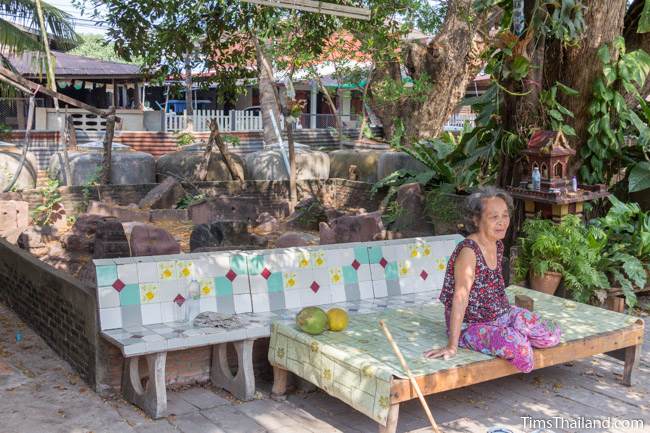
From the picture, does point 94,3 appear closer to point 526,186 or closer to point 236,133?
point 526,186

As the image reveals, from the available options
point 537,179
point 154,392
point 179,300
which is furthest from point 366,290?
point 537,179

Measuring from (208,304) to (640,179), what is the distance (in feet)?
17.2

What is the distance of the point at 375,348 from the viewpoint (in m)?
4.49

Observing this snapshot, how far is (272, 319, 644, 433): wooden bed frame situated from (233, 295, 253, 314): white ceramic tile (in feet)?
1.88

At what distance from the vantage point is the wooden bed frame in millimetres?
3967

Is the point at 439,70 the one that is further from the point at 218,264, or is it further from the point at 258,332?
the point at 258,332

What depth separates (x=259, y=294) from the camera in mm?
5504

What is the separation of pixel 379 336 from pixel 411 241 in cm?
175

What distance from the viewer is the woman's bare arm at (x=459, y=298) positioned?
4418 mm

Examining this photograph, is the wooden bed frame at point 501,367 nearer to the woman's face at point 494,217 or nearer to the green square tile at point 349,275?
the woman's face at point 494,217

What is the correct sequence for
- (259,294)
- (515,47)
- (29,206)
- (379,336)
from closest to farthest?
(379,336) < (259,294) < (515,47) < (29,206)

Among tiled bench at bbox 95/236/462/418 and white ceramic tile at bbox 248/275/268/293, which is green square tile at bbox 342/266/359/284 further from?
white ceramic tile at bbox 248/275/268/293

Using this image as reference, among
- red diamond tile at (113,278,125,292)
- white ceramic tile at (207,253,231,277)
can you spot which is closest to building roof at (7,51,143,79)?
white ceramic tile at (207,253,231,277)

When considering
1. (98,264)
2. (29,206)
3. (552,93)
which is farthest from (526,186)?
(29,206)
